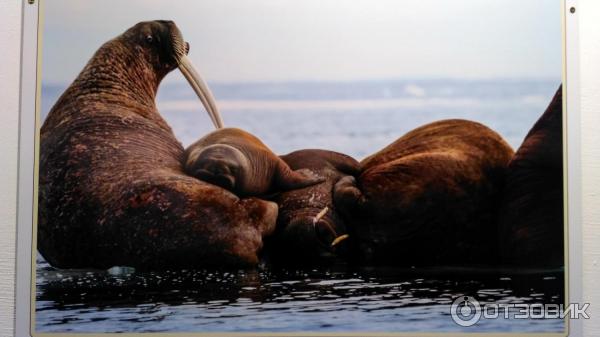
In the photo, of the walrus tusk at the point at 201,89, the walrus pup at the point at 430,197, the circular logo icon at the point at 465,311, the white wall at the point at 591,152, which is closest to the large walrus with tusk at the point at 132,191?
the walrus tusk at the point at 201,89

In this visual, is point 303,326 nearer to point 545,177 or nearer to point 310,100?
point 310,100

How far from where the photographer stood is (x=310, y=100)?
2.34 m

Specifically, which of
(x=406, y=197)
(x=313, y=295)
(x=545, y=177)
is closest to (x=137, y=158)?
(x=313, y=295)

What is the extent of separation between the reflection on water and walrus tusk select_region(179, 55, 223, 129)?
49 centimetres

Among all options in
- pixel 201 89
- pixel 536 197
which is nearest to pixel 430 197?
pixel 536 197

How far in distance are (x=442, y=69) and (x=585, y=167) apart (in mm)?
547

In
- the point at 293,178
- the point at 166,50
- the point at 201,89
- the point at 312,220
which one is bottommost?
the point at 312,220

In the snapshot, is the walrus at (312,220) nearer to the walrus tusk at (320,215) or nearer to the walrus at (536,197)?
the walrus tusk at (320,215)

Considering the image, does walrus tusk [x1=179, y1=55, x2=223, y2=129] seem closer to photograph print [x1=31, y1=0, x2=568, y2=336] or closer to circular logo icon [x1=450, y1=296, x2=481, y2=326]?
photograph print [x1=31, y1=0, x2=568, y2=336]

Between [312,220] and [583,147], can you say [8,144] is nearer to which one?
[312,220]

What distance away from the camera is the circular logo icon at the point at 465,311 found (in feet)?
7.40

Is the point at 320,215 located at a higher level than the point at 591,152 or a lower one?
lower

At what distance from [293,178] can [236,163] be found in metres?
0.19

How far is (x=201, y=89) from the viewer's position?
2.33 m
